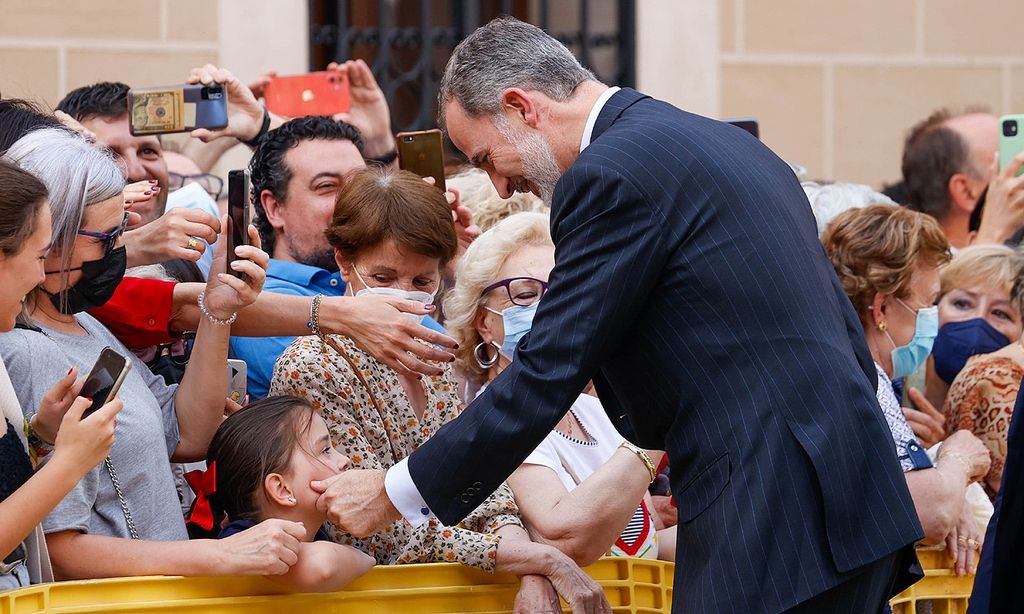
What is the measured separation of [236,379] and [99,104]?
1492 mm

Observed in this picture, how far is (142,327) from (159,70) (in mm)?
3461

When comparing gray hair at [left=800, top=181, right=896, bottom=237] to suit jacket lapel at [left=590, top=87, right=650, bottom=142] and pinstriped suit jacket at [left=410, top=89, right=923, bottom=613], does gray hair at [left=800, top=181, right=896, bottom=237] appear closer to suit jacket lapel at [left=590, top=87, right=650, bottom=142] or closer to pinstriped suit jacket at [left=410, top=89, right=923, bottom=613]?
suit jacket lapel at [left=590, top=87, right=650, bottom=142]

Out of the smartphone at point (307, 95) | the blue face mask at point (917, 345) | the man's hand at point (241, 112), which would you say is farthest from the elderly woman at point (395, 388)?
the smartphone at point (307, 95)

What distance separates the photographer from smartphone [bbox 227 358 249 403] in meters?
3.87

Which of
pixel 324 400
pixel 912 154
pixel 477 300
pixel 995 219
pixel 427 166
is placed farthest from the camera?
pixel 912 154

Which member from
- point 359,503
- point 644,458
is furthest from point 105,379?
point 644,458

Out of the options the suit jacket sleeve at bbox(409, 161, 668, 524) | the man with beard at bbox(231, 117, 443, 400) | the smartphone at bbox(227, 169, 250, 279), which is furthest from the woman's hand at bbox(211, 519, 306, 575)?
the man with beard at bbox(231, 117, 443, 400)

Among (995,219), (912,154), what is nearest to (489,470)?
(995,219)

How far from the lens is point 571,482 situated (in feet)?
12.6

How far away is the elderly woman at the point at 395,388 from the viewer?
3.47 meters

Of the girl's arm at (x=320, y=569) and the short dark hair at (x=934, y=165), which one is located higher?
the short dark hair at (x=934, y=165)

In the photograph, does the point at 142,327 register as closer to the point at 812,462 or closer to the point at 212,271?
the point at 212,271

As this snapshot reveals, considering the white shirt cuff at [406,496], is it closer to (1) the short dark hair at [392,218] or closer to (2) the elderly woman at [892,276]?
(1) the short dark hair at [392,218]

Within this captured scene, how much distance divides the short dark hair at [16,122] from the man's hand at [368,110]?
2.18 m
